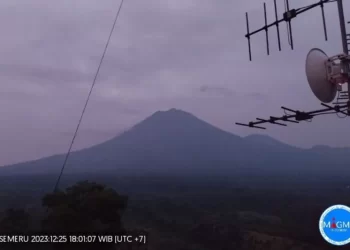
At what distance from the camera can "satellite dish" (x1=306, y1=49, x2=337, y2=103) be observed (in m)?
4.48

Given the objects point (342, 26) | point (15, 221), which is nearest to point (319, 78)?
point (342, 26)

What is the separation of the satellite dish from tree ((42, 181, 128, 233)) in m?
11.9

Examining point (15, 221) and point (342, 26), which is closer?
point (342, 26)

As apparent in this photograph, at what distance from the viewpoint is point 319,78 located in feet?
14.8

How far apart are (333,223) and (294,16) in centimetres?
352

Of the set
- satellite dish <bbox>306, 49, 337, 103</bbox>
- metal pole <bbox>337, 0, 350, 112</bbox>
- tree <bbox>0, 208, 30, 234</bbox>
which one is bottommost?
tree <bbox>0, 208, 30, 234</bbox>

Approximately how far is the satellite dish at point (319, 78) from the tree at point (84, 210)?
1194 centimetres

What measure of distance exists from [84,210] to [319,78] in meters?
12.8

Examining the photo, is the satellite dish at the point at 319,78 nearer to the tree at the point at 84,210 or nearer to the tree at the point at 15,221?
the tree at the point at 84,210

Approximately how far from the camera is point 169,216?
41.4 meters

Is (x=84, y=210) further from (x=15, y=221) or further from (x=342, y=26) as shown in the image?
(x=342, y=26)

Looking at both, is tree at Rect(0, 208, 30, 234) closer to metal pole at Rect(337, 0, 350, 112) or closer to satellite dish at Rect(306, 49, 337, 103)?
satellite dish at Rect(306, 49, 337, 103)

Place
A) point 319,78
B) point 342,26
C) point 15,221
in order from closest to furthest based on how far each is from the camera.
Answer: point 342,26, point 319,78, point 15,221

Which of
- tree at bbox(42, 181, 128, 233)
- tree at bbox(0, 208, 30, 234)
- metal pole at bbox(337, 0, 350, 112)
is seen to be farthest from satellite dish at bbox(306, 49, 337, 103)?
tree at bbox(0, 208, 30, 234)
